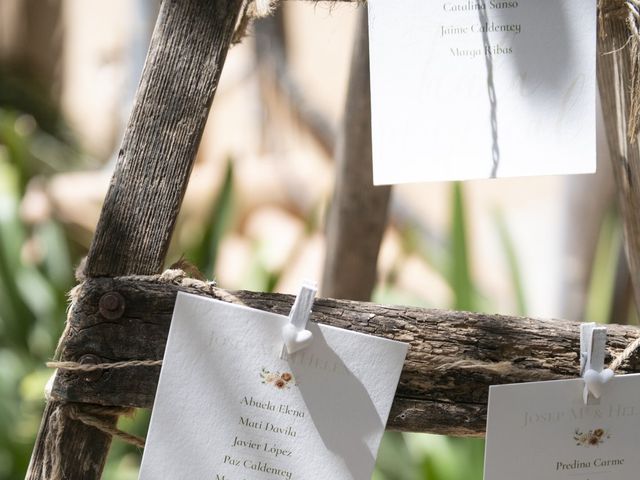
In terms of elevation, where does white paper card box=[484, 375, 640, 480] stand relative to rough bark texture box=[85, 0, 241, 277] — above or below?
below

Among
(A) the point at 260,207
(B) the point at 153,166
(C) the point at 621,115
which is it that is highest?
(A) the point at 260,207

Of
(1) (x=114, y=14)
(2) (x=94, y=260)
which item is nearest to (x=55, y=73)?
(1) (x=114, y=14)

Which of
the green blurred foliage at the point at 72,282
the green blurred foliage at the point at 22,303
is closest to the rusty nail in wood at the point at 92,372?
the green blurred foliage at the point at 72,282

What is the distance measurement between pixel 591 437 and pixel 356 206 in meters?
0.50

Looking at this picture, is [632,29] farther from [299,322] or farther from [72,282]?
[72,282]

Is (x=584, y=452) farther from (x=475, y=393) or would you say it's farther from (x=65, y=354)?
(x=65, y=354)

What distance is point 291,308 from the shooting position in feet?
1.50

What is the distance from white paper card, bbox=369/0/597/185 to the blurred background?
2.8 inches

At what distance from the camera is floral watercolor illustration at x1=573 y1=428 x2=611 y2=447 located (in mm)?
463

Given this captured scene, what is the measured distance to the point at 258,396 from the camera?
17.6 inches

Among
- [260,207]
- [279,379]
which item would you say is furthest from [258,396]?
[260,207]

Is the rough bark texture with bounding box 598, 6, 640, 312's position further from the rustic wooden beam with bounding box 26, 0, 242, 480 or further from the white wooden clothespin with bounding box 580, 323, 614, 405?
the rustic wooden beam with bounding box 26, 0, 242, 480

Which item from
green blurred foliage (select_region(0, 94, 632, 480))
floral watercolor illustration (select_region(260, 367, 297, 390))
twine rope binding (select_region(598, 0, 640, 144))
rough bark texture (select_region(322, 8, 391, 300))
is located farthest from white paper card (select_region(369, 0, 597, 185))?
green blurred foliage (select_region(0, 94, 632, 480))

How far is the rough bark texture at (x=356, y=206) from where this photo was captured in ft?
2.85
